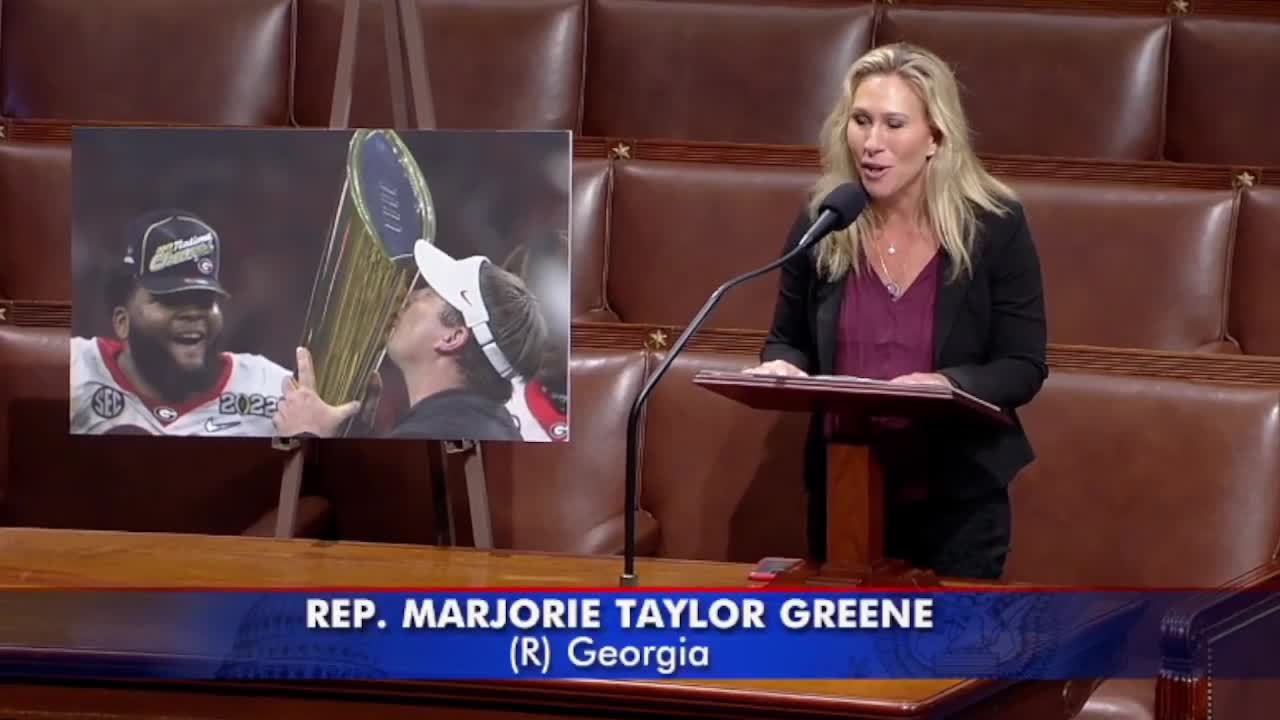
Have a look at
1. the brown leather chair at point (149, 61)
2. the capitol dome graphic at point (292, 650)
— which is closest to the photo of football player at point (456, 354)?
the capitol dome graphic at point (292, 650)

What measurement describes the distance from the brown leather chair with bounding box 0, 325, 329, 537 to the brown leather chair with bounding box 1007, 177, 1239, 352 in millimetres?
683

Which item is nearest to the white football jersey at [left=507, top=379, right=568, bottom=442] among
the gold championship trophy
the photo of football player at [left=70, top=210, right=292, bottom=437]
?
the gold championship trophy

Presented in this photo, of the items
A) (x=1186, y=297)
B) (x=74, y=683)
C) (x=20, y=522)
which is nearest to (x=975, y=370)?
(x=1186, y=297)

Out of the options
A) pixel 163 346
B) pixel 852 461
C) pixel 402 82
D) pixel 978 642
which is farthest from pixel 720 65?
pixel 978 642

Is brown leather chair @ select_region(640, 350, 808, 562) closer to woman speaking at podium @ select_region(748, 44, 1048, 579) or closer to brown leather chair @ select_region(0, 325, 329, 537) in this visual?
woman speaking at podium @ select_region(748, 44, 1048, 579)

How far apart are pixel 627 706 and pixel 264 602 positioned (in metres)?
0.26

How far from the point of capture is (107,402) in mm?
1405

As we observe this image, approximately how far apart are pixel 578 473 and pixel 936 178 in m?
0.41

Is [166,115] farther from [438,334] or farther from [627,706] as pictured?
[627,706]

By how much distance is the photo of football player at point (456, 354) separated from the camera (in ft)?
4.49

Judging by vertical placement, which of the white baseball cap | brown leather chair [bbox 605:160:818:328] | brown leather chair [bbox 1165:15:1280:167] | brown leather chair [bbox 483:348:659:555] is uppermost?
brown leather chair [bbox 1165:15:1280:167]

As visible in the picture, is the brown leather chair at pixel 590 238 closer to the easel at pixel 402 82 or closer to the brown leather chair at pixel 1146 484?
the easel at pixel 402 82

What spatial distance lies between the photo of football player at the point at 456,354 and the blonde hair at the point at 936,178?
0.24 meters

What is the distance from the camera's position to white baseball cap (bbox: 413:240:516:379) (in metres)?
1.37
